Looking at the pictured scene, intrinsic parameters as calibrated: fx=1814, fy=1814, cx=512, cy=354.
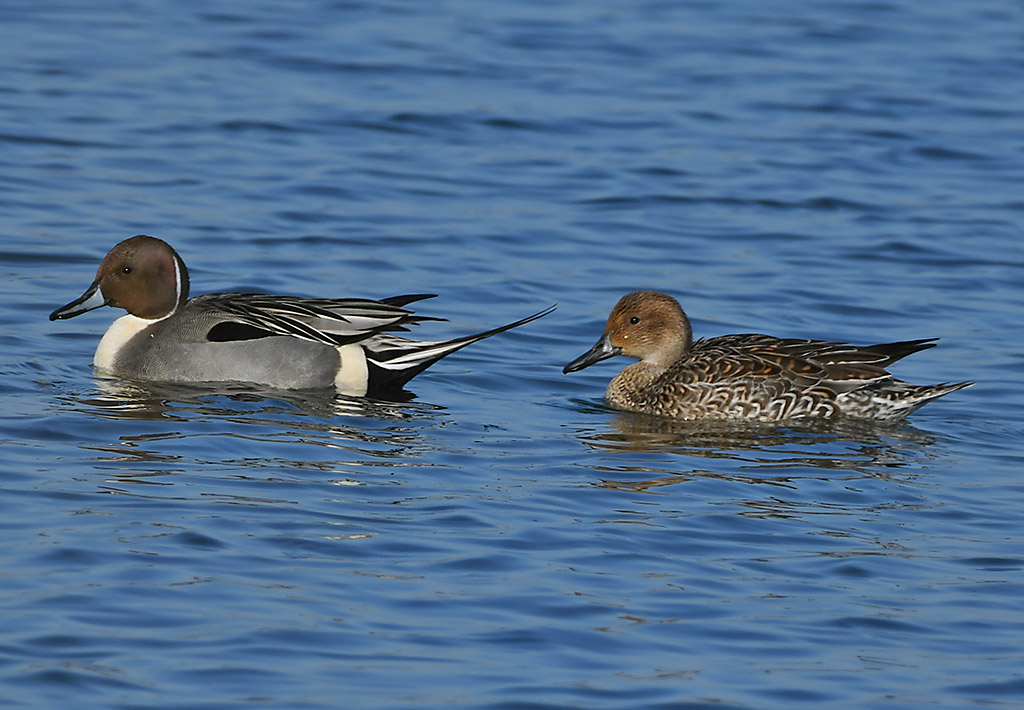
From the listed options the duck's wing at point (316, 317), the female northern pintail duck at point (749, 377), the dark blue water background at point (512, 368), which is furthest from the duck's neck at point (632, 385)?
the duck's wing at point (316, 317)

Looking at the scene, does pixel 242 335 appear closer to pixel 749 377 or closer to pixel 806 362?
pixel 749 377

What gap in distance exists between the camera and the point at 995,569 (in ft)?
22.0

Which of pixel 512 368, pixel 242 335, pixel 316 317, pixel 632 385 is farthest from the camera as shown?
pixel 512 368

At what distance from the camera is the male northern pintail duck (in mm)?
9266

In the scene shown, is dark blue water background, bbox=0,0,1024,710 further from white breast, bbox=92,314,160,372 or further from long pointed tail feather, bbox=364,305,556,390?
long pointed tail feather, bbox=364,305,556,390

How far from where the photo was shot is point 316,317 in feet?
31.0

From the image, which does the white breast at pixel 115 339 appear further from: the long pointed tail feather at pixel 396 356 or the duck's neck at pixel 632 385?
the duck's neck at pixel 632 385

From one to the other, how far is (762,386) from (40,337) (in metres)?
3.93

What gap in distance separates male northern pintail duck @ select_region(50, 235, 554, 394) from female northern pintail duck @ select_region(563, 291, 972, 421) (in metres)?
0.70

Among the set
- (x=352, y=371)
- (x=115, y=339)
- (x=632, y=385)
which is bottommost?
(x=632, y=385)

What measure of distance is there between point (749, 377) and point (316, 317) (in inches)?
89.1

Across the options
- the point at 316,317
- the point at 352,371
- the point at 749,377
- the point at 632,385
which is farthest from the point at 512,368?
the point at 749,377

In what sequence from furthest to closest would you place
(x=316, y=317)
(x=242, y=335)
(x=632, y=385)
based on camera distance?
1. (x=632, y=385)
2. (x=316, y=317)
3. (x=242, y=335)

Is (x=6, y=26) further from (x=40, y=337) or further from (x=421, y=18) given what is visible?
(x=40, y=337)
